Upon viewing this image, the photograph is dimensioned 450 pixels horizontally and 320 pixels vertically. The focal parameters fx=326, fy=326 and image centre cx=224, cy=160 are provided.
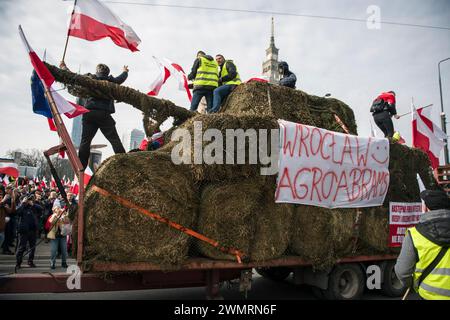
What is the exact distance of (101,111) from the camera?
5.64 m

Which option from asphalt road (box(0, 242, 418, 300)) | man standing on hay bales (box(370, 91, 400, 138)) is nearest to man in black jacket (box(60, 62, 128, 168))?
asphalt road (box(0, 242, 418, 300))

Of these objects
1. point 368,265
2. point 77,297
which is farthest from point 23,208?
point 368,265

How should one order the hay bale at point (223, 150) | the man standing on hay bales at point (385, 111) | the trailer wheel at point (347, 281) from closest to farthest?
the hay bale at point (223, 150) → the trailer wheel at point (347, 281) → the man standing on hay bales at point (385, 111)

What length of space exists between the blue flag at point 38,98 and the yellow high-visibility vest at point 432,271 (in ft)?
17.1

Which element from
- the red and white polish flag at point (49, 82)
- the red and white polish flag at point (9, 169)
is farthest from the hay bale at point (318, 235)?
the red and white polish flag at point (9, 169)

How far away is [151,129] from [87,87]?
126cm

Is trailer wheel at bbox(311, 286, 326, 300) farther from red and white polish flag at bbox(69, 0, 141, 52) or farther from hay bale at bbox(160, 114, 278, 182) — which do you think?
red and white polish flag at bbox(69, 0, 141, 52)

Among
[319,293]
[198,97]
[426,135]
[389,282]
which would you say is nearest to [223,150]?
[198,97]

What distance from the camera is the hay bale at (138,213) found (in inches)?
164

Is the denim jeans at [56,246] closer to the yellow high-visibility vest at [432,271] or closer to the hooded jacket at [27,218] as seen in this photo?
the hooded jacket at [27,218]

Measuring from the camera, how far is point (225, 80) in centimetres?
755

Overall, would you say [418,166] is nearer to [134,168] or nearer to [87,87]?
[134,168]

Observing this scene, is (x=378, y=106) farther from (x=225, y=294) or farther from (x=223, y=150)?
(x=225, y=294)

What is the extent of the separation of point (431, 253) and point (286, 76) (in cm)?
548
